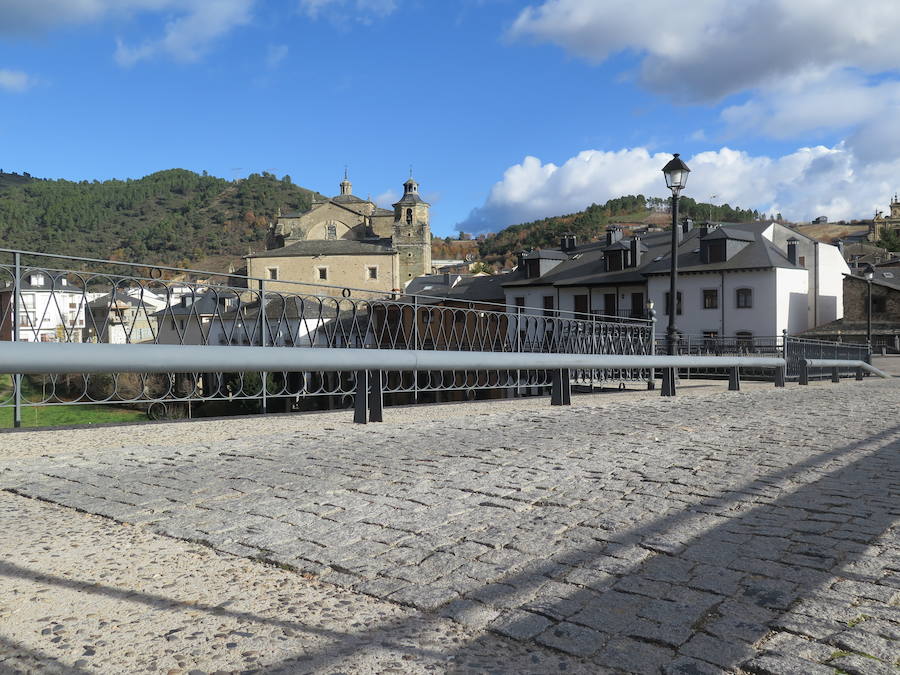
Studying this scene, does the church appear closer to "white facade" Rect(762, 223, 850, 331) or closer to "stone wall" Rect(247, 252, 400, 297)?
"stone wall" Rect(247, 252, 400, 297)

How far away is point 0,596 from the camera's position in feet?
7.67

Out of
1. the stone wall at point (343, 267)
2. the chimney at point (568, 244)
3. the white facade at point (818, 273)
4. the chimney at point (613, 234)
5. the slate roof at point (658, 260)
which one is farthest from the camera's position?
the stone wall at point (343, 267)

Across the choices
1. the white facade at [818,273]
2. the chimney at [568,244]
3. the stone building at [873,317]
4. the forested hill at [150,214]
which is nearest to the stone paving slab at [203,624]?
the stone building at [873,317]

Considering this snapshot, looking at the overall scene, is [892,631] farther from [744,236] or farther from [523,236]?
[523,236]

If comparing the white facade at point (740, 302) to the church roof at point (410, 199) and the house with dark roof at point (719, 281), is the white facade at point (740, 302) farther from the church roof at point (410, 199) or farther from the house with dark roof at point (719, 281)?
the church roof at point (410, 199)

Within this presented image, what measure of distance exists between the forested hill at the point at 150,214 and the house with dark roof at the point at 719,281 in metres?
73.6

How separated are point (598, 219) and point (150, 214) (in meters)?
83.8

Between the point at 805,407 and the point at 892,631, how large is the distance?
7071 mm

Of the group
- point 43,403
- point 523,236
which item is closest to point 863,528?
point 43,403

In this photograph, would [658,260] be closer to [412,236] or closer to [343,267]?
[343,267]

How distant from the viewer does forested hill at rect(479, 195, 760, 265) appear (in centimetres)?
12050

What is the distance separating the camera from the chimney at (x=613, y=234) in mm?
57147

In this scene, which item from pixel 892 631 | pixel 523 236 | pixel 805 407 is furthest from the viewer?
pixel 523 236

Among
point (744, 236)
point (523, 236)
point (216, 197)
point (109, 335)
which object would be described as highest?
point (216, 197)
